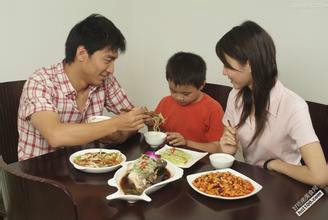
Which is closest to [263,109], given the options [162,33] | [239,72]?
[239,72]

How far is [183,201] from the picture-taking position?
1.16m

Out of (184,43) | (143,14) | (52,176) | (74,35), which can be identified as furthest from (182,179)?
(143,14)

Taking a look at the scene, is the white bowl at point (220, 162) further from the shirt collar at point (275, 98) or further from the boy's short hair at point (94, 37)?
the boy's short hair at point (94, 37)

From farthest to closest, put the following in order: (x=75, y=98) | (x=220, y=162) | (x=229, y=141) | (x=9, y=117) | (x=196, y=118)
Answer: (x=196, y=118) < (x=9, y=117) < (x=75, y=98) < (x=229, y=141) < (x=220, y=162)

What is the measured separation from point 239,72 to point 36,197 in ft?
3.19

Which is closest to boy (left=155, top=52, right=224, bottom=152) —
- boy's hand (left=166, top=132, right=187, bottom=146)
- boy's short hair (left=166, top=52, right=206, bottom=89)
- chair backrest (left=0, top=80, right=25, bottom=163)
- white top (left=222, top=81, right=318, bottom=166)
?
boy's short hair (left=166, top=52, right=206, bottom=89)

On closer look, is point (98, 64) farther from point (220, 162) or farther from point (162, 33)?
point (162, 33)

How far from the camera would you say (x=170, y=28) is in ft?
9.77

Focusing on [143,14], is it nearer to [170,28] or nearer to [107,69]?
[170,28]

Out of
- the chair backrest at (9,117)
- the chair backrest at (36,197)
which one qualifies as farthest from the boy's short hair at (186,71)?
the chair backrest at (36,197)

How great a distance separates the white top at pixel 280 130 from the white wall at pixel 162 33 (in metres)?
0.72

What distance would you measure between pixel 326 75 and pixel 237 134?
806mm

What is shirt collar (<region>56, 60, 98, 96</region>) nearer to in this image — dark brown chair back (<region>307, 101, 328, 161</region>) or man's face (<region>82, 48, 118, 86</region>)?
man's face (<region>82, 48, 118, 86</region>)

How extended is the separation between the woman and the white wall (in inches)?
29.7
